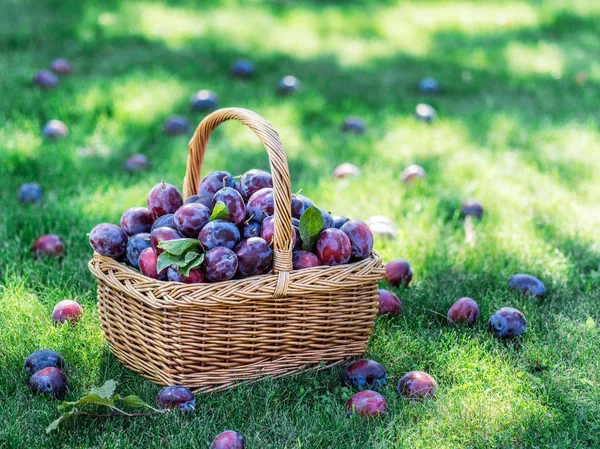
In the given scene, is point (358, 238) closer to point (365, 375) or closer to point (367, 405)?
point (365, 375)

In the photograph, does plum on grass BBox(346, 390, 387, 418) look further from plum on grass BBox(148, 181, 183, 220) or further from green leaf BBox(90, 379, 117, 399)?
plum on grass BBox(148, 181, 183, 220)

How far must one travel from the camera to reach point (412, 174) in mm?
3918

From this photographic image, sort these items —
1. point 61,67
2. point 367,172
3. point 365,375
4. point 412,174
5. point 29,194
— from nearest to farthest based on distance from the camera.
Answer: point 365,375 < point 29,194 < point 412,174 < point 367,172 < point 61,67

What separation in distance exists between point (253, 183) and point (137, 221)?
0.42 metres

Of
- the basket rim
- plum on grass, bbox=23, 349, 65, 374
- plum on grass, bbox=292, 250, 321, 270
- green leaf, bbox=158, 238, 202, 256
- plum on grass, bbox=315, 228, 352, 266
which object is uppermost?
green leaf, bbox=158, 238, 202, 256

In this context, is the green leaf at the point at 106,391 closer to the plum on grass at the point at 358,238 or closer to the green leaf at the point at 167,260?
the green leaf at the point at 167,260

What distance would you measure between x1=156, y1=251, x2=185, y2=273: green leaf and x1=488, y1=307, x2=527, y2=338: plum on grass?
116cm

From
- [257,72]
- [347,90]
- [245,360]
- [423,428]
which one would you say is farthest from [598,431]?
[257,72]

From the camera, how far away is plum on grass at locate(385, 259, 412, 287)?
295 cm

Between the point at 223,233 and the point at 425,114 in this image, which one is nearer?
the point at 223,233

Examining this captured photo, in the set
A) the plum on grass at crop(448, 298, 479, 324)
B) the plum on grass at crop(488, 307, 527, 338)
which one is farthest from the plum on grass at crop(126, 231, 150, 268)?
the plum on grass at crop(488, 307, 527, 338)

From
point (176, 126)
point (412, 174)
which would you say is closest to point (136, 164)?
point (176, 126)

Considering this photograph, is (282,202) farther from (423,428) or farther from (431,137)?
(431,137)

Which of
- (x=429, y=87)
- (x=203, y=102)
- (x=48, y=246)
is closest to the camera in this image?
(x=48, y=246)
